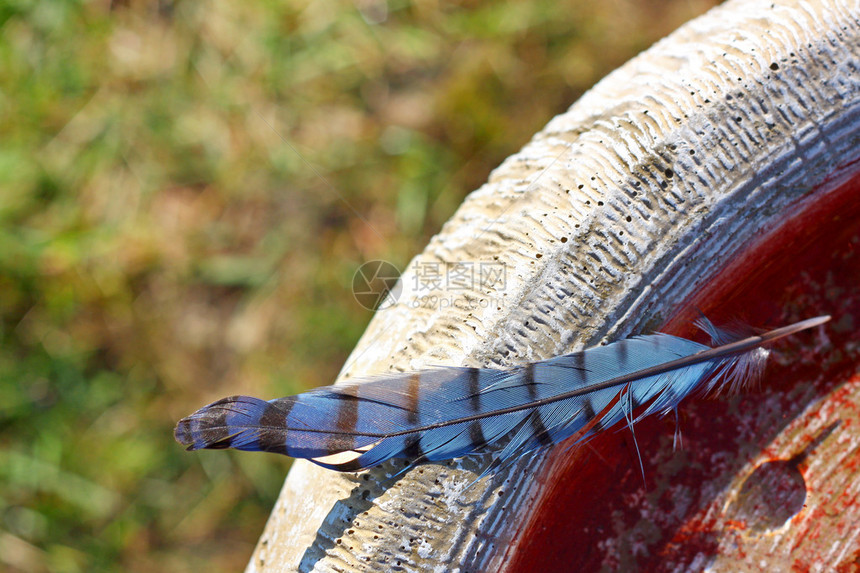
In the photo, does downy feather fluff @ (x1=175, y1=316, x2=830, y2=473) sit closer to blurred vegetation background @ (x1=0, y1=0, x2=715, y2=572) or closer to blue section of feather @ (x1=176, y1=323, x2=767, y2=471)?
blue section of feather @ (x1=176, y1=323, x2=767, y2=471)

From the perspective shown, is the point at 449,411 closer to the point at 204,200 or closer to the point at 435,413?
the point at 435,413

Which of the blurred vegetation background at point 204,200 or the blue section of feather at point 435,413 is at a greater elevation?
the blurred vegetation background at point 204,200

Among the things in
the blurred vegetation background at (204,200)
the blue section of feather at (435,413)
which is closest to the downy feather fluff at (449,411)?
the blue section of feather at (435,413)

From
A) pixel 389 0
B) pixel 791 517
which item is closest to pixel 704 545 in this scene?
pixel 791 517

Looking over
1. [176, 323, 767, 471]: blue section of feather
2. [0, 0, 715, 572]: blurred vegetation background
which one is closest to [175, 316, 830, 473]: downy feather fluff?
[176, 323, 767, 471]: blue section of feather

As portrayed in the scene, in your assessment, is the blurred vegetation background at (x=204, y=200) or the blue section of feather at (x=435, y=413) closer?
the blue section of feather at (x=435, y=413)

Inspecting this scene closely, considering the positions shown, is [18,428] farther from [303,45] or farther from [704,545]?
[704,545]

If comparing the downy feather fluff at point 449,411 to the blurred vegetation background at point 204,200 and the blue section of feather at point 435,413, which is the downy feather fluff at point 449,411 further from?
the blurred vegetation background at point 204,200
